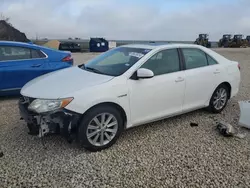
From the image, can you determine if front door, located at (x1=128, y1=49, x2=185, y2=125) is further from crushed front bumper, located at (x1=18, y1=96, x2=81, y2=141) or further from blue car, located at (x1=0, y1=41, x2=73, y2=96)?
blue car, located at (x1=0, y1=41, x2=73, y2=96)

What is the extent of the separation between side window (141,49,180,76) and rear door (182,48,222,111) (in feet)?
0.71

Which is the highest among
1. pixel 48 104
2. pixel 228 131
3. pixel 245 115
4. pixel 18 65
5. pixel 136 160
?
pixel 18 65

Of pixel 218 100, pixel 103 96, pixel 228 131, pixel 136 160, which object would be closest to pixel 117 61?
pixel 103 96

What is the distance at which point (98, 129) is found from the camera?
340 cm

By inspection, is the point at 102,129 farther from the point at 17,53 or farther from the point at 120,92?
the point at 17,53

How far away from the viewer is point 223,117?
491 cm

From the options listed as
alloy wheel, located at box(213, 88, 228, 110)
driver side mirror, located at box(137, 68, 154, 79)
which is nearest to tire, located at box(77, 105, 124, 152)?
driver side mirror, located at box(137, 68, 154, 79)

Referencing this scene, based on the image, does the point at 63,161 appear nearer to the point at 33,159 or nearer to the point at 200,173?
the point at 33,159

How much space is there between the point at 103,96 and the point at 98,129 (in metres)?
0.47

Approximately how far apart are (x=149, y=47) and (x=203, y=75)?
1.17 metres

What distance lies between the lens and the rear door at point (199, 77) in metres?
4.36

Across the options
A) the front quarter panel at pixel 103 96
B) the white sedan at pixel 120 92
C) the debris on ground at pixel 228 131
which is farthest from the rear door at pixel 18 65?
the debris on ground at pixel 228 131

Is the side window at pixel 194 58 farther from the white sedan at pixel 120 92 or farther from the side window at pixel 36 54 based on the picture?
the side window at pixel 36 54

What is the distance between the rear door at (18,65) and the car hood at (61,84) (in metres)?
1.93
